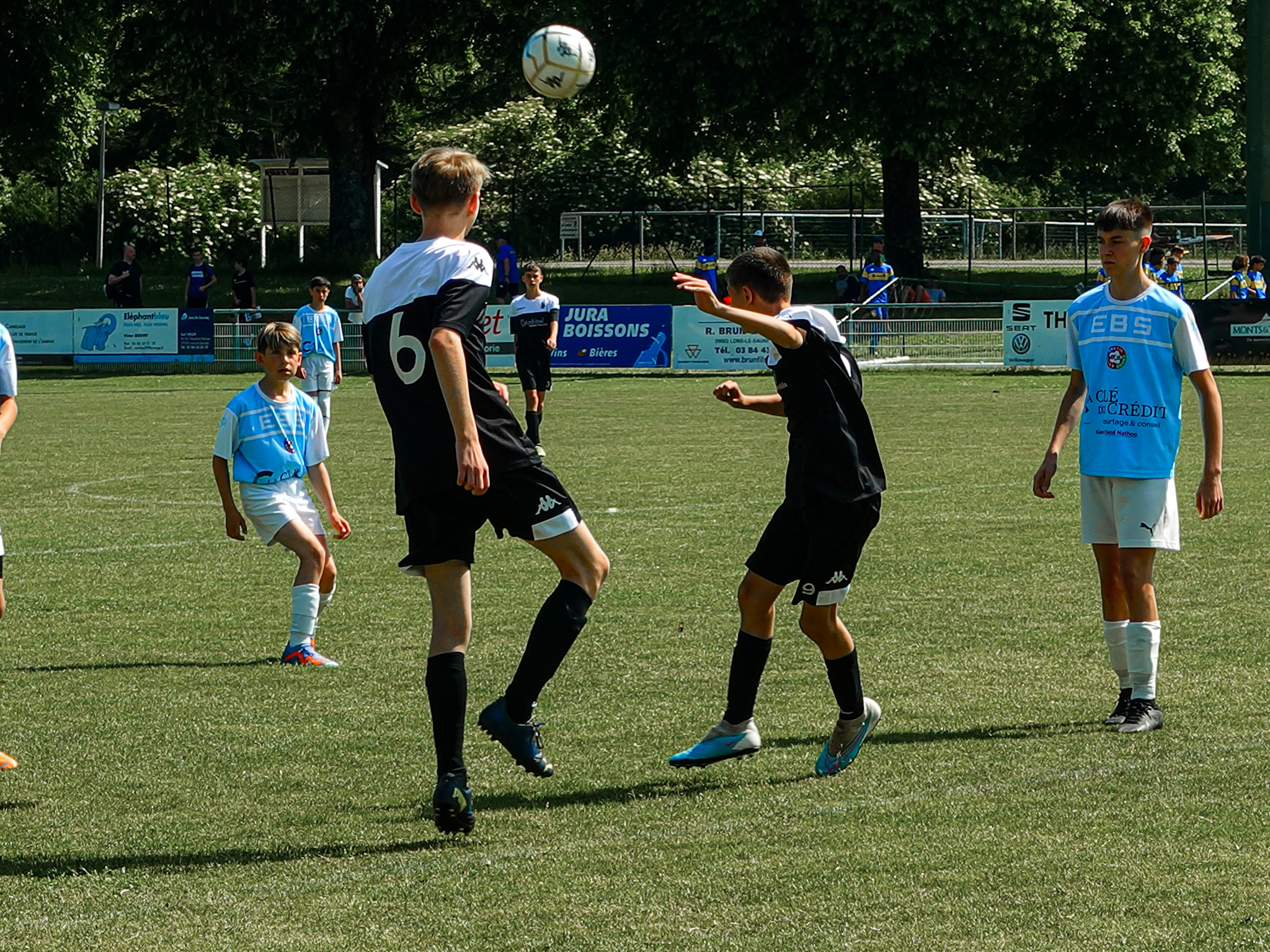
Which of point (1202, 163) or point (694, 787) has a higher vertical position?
point (1202, 163)

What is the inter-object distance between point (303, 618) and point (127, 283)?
33.5 metres

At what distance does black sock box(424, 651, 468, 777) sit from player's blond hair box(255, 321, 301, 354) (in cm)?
317

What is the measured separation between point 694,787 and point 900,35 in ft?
107

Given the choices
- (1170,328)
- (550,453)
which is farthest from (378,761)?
(550,453)

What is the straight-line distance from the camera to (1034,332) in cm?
3042

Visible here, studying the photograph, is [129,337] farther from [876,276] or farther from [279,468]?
[279,468]

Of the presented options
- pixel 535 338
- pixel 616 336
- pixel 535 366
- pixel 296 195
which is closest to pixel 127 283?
pixel 296 195

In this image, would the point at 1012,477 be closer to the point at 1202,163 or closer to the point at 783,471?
the point at 783,471

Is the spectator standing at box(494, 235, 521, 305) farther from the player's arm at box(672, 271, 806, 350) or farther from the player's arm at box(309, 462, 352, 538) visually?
the player's arm at box(672, 271, 806, 350)

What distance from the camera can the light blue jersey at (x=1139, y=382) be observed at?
630 cm

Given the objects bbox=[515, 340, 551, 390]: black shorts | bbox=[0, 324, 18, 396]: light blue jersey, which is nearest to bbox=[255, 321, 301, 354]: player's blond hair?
bbox=[0, 324, 18, 396]: light blue jersey

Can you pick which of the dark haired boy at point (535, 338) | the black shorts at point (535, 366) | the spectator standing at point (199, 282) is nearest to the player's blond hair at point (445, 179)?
the dark haired boy at point (535, 338)

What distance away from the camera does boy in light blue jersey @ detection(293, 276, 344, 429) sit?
65.8 feet

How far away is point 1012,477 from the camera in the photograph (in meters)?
14.8
